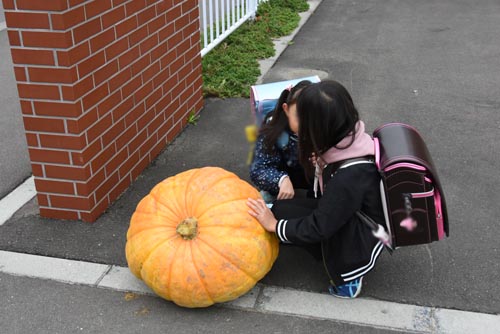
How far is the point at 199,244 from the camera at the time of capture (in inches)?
111

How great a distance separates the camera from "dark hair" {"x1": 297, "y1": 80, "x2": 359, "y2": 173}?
8.84 feet

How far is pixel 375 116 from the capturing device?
18.0ft

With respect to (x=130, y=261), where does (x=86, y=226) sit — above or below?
below

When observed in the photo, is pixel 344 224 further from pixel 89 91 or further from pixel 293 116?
pixel 89 91

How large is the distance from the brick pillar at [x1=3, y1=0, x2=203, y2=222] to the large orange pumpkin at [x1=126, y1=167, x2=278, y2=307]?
75 cm

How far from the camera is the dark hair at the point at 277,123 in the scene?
10.2 ft

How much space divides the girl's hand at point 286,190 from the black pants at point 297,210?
14 cm

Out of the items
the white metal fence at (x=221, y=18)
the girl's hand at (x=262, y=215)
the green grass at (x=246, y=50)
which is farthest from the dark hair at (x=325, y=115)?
the white metal fence at (x=221, y=18)

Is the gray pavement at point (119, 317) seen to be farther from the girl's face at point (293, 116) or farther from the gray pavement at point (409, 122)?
the girl's face at point (293, 116)

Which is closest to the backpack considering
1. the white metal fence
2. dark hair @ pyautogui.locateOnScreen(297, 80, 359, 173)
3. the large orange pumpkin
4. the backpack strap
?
the backpack strap

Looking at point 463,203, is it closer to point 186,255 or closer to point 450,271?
point 450,271

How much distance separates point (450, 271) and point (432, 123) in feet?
7.63

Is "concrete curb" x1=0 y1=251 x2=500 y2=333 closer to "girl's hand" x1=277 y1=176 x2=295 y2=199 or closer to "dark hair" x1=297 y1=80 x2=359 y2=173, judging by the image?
"girl's hand" x1=277 y1=176 x2=295 y2=199

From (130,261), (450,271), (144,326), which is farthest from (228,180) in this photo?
(450,271)
